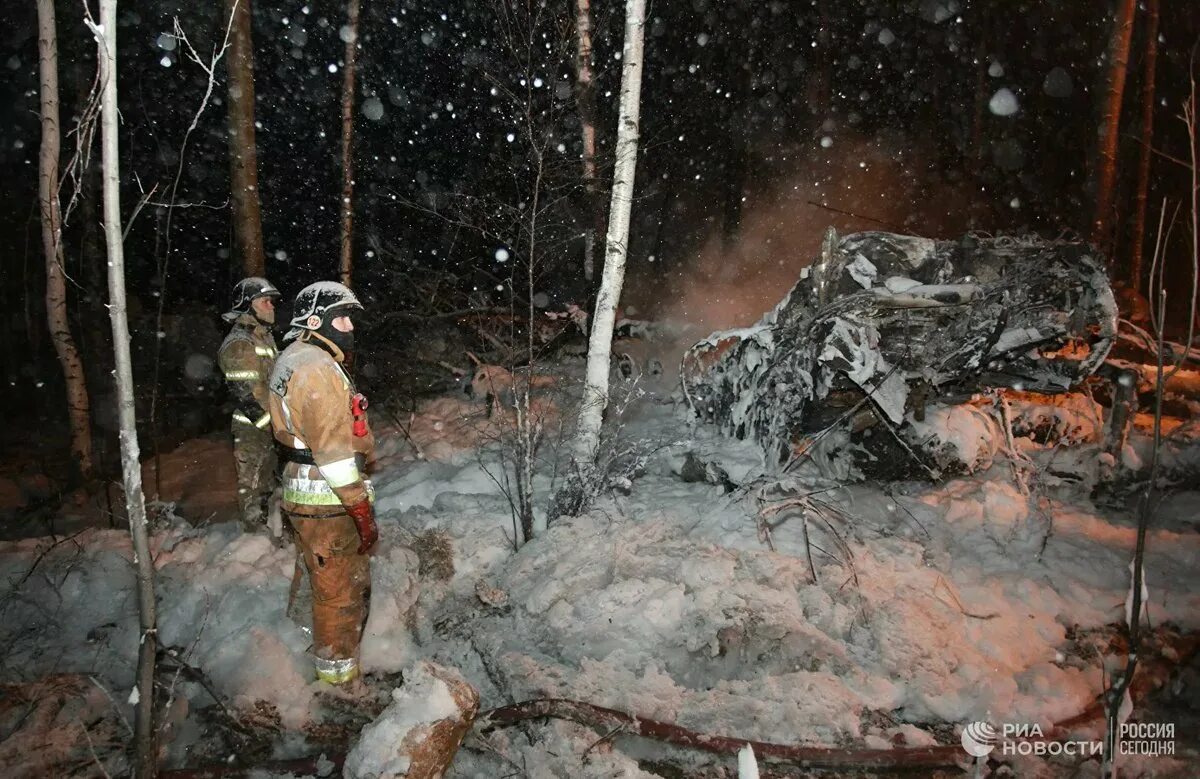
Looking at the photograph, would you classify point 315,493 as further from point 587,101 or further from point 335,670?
point 587,101

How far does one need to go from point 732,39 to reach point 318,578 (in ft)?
61.8

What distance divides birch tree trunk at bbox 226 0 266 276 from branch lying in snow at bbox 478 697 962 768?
18.4 ft

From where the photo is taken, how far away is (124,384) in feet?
8.59

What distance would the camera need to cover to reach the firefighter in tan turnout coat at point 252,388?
4.71 metres

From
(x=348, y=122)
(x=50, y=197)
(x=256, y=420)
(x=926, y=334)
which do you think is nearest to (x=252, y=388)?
(x=256, y=420)

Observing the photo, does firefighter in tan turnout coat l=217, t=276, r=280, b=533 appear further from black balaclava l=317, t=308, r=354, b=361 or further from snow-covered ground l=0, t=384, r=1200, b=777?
black balaclava l=317, t=308, r=354, b=361

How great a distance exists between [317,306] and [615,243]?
8.98ft

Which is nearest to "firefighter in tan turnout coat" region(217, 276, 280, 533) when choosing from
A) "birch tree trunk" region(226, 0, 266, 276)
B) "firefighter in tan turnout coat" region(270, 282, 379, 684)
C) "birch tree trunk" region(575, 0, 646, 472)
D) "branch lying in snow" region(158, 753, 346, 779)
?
"firefighter in tan turnout coat" region(270, 282, 379, 684)

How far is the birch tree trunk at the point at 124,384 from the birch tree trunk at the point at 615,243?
3233 millimetres

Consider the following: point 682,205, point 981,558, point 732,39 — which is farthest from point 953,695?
point 732,39

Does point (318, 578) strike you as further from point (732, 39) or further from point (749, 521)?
point (732, 39)

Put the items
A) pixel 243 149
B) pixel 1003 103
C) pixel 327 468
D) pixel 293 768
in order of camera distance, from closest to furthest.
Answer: pixel 293 768
pixel 327 468
pixel 243 149
pixel 1003 103

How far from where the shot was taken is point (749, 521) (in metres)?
4.92

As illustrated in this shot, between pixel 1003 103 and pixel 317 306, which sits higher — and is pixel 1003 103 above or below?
above
